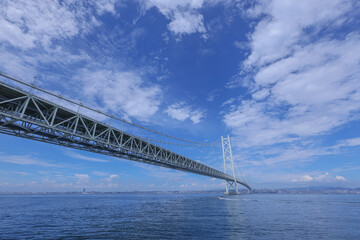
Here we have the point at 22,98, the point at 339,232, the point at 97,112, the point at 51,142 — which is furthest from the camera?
the point at 97,112

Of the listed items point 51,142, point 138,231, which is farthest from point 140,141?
point 138,231

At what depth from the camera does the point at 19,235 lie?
47.2ft

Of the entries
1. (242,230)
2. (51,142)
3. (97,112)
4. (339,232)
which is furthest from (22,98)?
(339,232)

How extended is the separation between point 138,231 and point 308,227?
632 inches

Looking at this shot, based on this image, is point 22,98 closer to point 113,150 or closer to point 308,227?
point 113,150

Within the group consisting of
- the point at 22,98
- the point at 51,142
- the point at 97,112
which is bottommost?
the point at 51,142

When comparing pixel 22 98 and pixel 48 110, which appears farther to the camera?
pixel 48 110

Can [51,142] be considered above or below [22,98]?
below

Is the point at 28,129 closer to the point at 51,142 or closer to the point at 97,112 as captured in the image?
the point at 51,142

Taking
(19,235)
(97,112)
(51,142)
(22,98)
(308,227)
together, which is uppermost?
(97,112)

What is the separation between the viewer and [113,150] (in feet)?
95.8

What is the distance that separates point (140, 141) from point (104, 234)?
834 inches

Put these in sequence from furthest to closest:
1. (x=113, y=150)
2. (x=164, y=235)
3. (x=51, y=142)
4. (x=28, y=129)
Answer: (x=113, y=150) < (x=51, y=142) < (x=28, y=129) < (x=164, y=235)

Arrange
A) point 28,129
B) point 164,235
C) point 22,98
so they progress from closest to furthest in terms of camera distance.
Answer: point 164,235 < point 22,98 < point 28,129
